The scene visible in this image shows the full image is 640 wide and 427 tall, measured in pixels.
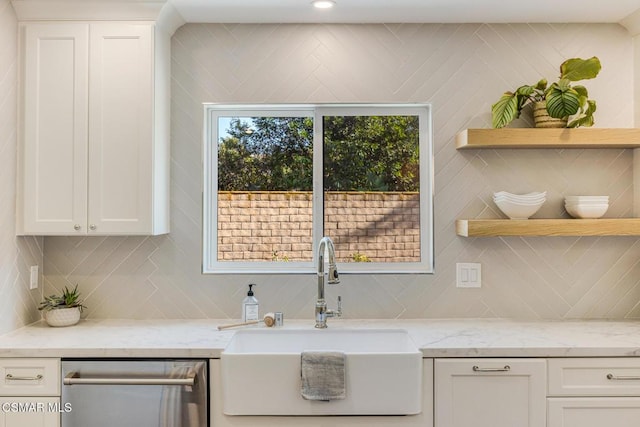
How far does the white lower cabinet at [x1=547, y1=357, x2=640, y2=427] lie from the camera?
2094mm

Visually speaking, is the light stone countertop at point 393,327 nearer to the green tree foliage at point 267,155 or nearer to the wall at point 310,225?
the wall at point 310,225

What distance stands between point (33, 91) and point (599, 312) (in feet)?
9.40

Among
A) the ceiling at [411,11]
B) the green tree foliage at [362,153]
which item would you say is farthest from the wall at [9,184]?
the green tree foliage at [362,153]

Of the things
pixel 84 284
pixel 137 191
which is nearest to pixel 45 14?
pixel 137 191

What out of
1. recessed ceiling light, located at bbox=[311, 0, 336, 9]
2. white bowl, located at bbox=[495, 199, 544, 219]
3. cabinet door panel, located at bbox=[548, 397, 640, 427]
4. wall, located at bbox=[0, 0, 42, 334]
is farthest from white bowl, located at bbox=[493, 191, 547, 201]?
wall, located at bbox=[0, 0, 42, 334]

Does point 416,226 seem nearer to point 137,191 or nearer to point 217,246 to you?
point 217,246

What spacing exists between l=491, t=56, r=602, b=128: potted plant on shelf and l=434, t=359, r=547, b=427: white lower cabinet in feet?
3.66

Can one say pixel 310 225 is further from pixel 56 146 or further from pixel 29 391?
pixel 29 391

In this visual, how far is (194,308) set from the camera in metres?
2.71

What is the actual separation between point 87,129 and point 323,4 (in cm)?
119

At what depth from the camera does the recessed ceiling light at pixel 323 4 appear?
242 centimetres

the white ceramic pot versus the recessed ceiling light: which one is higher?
the recessed ceiling light

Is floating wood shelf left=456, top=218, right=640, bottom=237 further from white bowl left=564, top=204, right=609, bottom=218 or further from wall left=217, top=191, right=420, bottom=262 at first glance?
wall left=217, top=191, right=420, bottom=262

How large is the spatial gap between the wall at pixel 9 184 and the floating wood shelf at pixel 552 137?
2037 millimetres
